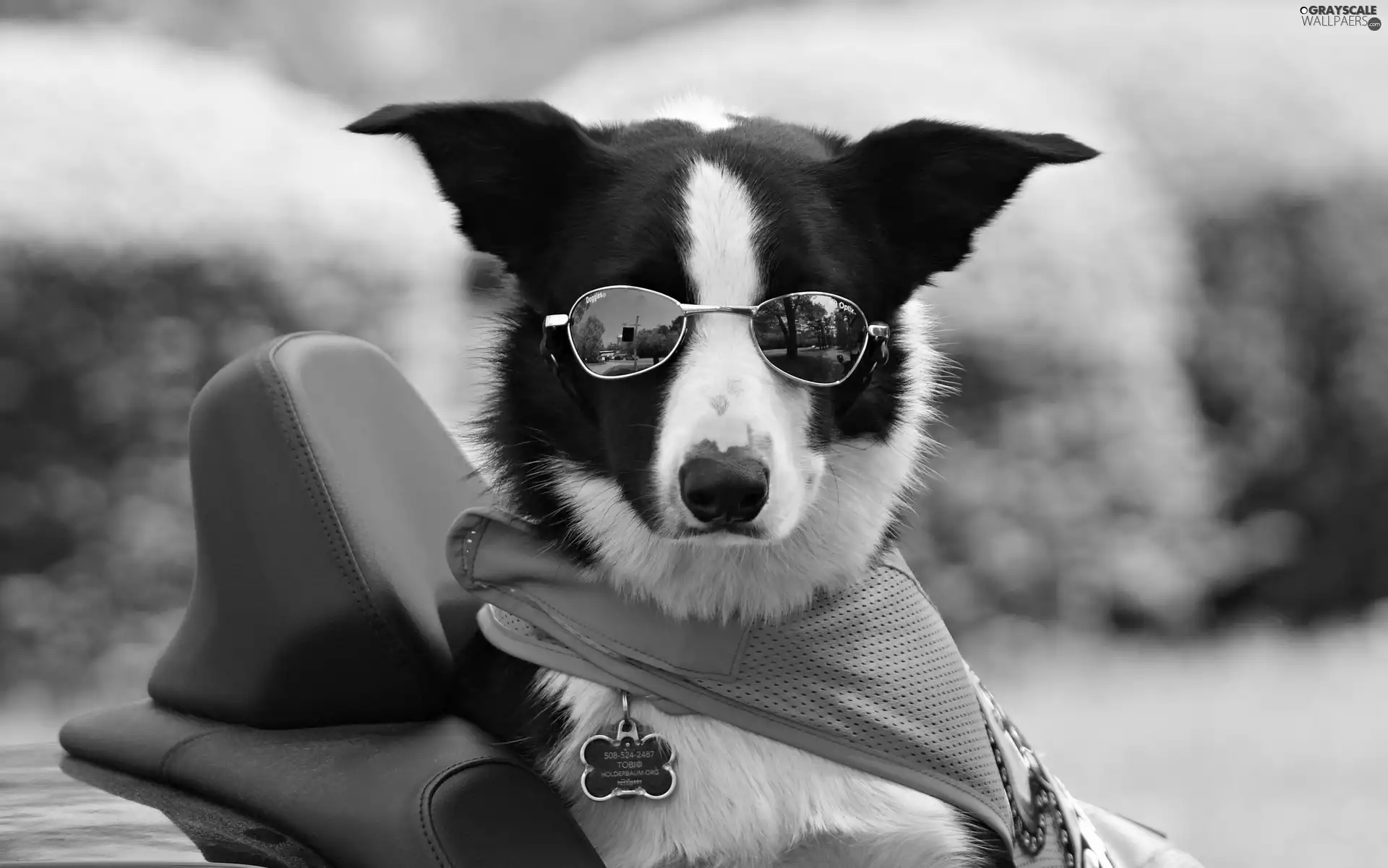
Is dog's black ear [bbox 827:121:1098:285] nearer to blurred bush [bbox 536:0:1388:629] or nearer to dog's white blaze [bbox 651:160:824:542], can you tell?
dog's white blaze [bbox 651:160:824:542]

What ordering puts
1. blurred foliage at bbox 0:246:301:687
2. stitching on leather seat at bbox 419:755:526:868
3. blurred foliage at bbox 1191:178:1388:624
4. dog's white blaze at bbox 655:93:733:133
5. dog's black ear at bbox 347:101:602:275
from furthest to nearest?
blurred foliage at bbox 1191:178:1388:624, blurred foliage at bbox 0:246:301:687, dog's white blaze at bbox 655:93:733:133, dog's black ear at bbox 347:101:602:275, stitching on leather seat at bbox 419:755:526:868

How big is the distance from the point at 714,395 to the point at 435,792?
59 cm

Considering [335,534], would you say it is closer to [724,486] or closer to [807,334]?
[724,486]

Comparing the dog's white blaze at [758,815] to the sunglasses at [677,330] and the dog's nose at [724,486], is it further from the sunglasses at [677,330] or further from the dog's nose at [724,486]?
the sunglasses at [677,330]

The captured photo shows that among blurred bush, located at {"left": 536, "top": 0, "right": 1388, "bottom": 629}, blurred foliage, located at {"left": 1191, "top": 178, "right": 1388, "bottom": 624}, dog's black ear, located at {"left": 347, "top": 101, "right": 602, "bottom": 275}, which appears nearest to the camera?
dog's black ear, located at {"left": 347, "top": 101, "right": 602, "bottom": 275}

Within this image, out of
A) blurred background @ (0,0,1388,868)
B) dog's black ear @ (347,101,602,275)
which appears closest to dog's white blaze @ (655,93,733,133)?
dog's black ear @ (347,101,602,275)

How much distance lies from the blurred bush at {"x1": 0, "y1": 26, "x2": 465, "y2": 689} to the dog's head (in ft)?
14.6

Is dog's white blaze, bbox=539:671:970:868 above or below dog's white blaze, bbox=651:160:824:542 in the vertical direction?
below

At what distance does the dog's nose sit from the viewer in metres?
1.56

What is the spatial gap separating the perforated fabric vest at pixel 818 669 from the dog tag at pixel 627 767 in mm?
61

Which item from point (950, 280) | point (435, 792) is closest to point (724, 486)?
point (435, 792)

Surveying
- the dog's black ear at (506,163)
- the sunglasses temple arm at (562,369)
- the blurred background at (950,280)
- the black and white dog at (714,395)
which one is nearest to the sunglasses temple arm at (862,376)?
the black and white dog at (714,395)

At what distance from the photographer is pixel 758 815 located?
5.42ft

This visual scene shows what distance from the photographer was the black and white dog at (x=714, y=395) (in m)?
1.65
